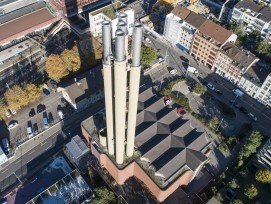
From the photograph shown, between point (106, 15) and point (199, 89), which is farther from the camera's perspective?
point (106, 15)

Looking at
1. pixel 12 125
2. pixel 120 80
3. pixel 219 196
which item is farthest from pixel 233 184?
pixel 12 125

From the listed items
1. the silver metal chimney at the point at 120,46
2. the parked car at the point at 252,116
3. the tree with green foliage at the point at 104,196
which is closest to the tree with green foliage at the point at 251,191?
the parked car at the point at 252,116

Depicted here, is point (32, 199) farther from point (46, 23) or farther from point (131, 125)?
point (46, 23)

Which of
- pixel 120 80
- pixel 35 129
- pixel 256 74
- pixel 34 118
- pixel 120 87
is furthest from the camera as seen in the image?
pixel 256 74

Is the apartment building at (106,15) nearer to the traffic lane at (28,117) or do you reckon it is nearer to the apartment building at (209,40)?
the apartment building at (209,40)

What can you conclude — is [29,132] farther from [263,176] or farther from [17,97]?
[263,176]

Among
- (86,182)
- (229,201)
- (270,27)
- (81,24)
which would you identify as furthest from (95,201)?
(270,27)

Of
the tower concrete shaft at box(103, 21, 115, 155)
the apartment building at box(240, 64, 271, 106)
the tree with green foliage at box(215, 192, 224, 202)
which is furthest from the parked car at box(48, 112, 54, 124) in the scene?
the apartment building at box(240, 64, 271, 106)
